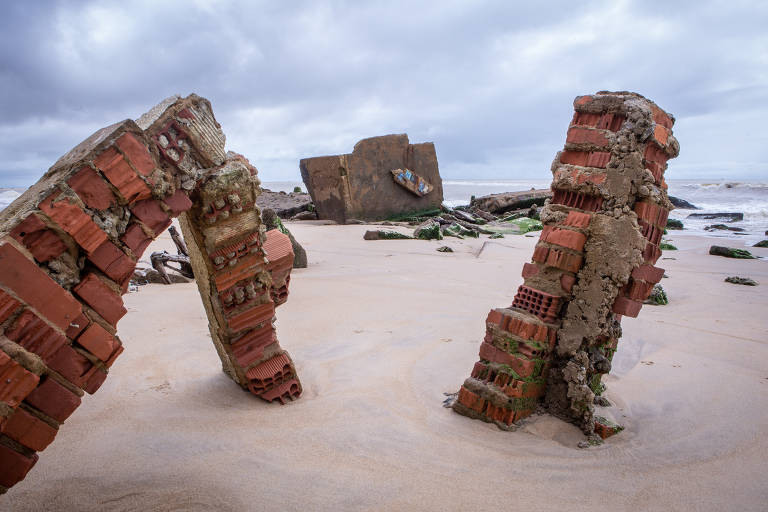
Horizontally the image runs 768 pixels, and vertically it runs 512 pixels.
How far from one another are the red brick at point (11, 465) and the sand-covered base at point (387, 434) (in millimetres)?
435

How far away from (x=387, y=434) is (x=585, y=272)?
152 centimetres

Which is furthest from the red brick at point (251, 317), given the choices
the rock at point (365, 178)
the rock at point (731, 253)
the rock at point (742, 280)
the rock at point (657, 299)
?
the rock at point (365, 178)

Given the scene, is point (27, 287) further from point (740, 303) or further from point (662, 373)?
point (740, 303)

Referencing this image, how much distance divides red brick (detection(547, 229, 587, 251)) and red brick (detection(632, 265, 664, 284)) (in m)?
0.34

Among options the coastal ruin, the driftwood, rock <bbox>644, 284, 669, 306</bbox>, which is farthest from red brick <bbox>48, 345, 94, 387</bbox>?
rock <bbox>644, 284, 669, 306</bbox>

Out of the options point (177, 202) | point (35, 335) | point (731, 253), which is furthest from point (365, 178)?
point (35, 335)

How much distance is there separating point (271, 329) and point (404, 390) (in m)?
1.04

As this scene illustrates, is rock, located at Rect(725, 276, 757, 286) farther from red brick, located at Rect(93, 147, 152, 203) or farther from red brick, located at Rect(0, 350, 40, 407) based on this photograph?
red brick, located at Rect(0, 350, 40, 407)

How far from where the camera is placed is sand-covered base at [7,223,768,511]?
2240mm

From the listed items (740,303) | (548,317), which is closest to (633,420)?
(548,317)

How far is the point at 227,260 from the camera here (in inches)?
112

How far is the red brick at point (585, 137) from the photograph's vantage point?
2.96 m

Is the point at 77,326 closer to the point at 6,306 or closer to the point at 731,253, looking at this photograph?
the point at 6,306

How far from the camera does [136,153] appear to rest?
1.94m
